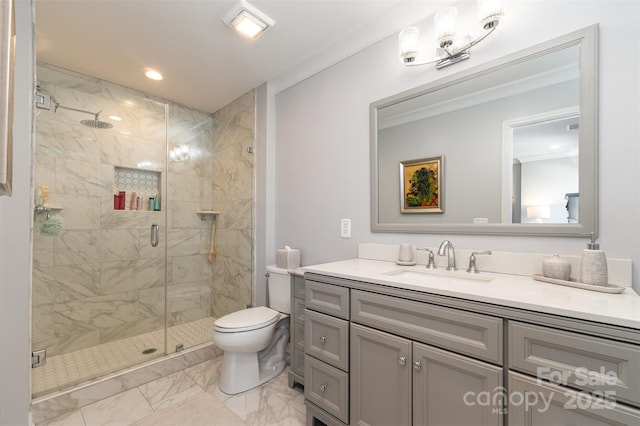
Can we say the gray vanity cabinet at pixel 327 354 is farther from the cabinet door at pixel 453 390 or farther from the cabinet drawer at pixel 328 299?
the cabinet door at pixel 453 390

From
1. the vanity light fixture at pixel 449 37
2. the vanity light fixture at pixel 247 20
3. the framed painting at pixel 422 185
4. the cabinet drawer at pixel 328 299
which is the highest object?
the vanity light fixture at pixel 247 20

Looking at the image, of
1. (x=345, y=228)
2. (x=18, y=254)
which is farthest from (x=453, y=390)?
(x=18, y=254)

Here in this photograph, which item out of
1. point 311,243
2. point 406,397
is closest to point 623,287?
point 406,397

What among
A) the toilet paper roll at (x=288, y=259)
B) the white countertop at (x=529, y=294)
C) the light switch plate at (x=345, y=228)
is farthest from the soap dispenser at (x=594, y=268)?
the toilet paper roll at (x=288, y=259)

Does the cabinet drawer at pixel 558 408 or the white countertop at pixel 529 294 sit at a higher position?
the white countertop at pixel 529 294

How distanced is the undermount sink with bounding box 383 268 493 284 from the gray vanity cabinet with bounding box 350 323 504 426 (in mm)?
294

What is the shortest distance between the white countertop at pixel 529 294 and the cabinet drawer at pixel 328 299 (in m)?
0.08

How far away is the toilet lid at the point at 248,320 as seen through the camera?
1.86m

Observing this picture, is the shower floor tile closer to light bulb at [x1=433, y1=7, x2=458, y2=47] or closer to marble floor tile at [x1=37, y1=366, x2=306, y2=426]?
marble floor tile at [x1=37, y1=366, x2=306, y2=426]

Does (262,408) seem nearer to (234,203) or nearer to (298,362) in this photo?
(298,362)

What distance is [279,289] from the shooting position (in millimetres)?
2189

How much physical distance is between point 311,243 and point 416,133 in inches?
44.8

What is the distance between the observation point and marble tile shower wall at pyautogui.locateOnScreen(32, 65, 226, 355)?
2.30 m

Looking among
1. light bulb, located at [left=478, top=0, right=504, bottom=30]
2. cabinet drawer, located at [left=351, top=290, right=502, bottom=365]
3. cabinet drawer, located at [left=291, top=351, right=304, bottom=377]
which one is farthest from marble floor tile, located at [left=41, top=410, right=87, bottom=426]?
light bulb, located at [left=478, top=0, right=504, bottom=30]
